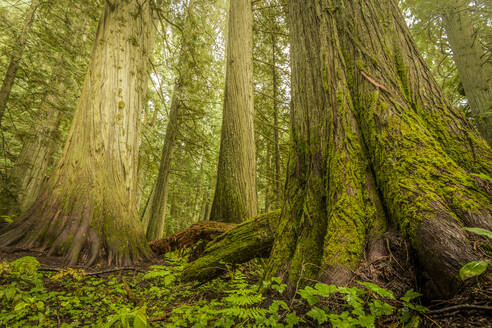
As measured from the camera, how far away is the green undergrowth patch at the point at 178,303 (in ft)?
4.13

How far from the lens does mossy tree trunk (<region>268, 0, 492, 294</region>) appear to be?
4.63 ft

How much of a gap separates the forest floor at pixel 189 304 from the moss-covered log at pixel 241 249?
143mm

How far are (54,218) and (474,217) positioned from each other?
4.29m

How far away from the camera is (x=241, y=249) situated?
269cm

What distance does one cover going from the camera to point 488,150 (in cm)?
179

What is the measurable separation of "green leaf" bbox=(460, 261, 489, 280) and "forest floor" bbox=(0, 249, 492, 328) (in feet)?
0.42

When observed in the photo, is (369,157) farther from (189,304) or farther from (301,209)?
(189,304)

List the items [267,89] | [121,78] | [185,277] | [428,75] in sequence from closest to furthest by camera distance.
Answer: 1. [428,75]
2. [185,277]
3. [121,78]
4. [267,89]

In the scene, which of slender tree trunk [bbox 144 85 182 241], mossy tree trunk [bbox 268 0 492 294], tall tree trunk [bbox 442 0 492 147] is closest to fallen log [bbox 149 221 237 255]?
mossy tree trunk [bbox 268 0 492 294]

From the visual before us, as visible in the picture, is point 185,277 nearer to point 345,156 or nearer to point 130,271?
point 130,271

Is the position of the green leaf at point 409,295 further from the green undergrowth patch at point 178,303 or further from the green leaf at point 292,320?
the green leaf at point 292,320

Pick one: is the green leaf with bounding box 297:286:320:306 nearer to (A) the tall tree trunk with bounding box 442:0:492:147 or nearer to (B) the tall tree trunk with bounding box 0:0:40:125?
(B) the tall tree trunk with bounding box 0:0:40:125

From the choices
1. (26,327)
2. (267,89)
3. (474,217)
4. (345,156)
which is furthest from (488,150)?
(267,89)

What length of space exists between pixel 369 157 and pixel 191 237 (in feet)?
10.3
